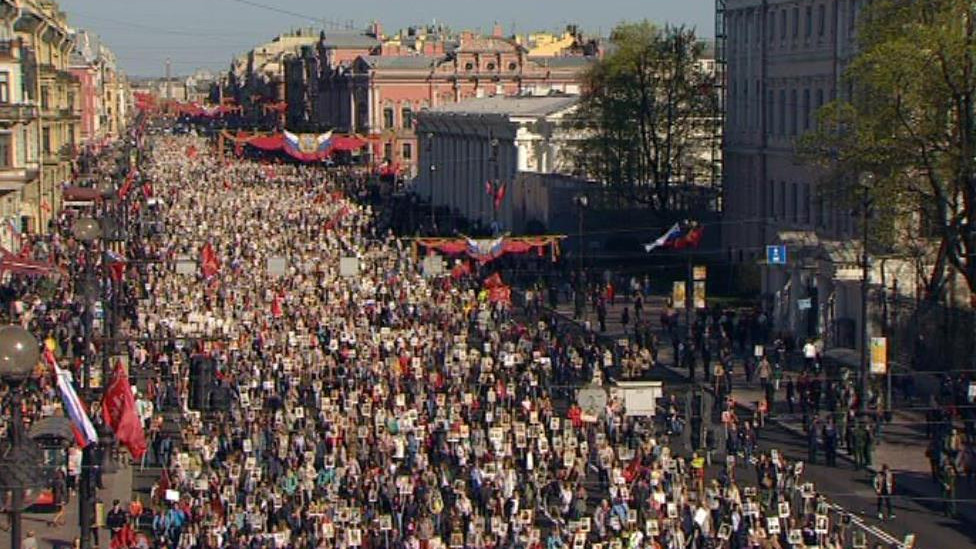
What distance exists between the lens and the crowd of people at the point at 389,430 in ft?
94.5

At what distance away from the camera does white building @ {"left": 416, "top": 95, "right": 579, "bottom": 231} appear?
87875 millimetres

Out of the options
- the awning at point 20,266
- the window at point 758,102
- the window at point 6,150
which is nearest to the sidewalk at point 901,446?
the awning at point 20,266

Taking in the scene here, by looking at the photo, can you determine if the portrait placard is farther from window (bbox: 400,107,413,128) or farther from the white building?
window (bbox: 400,107,413,128)

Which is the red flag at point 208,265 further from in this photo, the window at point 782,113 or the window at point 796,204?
the window at point 782,113

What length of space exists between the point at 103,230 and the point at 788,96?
3454 cm

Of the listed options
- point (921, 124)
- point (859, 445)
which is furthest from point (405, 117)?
point (859, 445)

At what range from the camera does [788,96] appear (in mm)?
64438

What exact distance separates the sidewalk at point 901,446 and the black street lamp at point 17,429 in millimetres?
20041

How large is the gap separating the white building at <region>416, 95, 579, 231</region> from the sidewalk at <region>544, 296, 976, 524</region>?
36.3m

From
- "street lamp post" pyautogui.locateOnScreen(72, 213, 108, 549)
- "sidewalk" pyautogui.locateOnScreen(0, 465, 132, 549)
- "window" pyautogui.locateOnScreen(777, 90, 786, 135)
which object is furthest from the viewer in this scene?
"window" pyautogui.locateOnScreen(777, 90, 786, 135)

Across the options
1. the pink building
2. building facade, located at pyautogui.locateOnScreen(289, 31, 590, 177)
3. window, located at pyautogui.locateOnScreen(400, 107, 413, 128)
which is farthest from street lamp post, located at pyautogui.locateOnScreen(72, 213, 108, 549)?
the pink building

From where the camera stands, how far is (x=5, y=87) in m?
74.2

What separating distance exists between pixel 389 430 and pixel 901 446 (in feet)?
31.1

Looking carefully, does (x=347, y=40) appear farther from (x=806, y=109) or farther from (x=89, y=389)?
(x=89, y=389)
